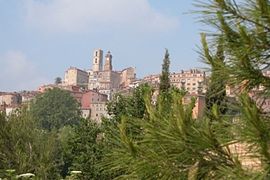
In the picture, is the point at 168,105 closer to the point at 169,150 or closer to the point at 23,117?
the point at 169,150

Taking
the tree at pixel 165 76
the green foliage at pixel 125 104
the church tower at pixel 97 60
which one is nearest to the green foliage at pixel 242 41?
the green foliage at pixel 125 104

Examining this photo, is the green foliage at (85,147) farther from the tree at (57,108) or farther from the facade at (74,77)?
→ the facade at (74,77)

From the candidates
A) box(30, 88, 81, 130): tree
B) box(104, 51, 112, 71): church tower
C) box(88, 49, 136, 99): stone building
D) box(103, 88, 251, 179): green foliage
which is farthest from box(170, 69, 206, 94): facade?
box(104, 51, 112, 71): church tower

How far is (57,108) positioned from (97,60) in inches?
2347

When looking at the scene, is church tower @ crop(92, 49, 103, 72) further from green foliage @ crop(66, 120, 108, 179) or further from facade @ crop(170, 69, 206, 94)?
green foliage @ crop(66, 120, 108, 179)

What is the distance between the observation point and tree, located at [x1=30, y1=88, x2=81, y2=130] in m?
73.6

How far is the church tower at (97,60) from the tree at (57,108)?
52.3m

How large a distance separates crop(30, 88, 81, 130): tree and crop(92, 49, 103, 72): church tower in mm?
52323

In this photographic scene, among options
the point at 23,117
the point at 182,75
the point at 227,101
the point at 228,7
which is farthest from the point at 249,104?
the point at 182,75

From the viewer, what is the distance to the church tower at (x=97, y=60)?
5271 inches

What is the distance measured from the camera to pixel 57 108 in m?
77.7

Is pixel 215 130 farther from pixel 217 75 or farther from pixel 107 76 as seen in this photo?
pixel 107 76

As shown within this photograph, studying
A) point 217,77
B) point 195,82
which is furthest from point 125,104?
point 217,77

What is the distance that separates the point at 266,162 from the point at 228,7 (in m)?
0.84
